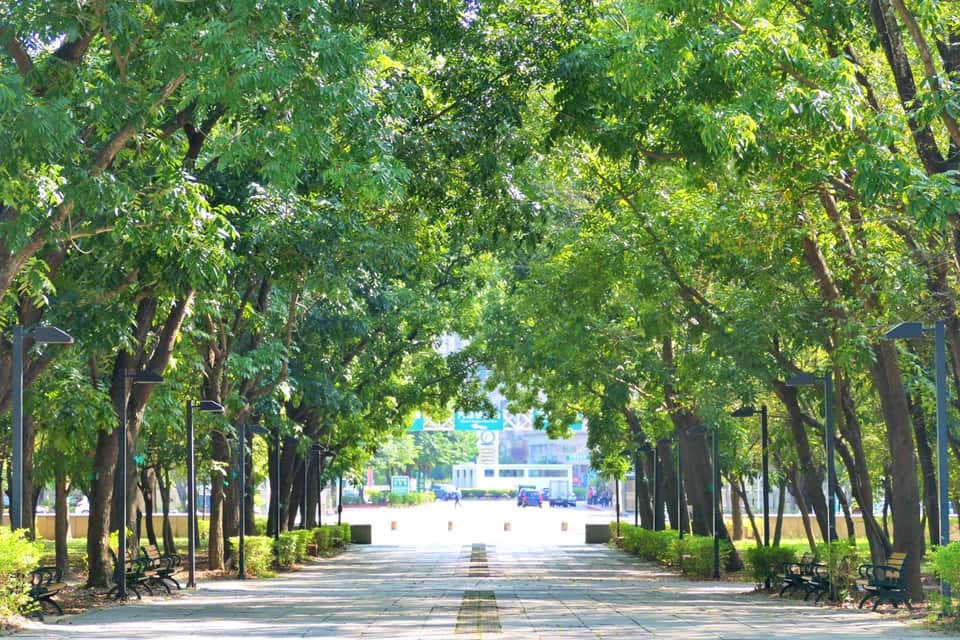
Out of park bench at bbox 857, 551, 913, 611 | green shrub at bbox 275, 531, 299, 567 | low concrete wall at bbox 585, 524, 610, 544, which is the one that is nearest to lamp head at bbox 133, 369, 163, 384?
park bench at bbox 857, 551, 913, 611

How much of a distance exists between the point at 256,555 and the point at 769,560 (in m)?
11.9

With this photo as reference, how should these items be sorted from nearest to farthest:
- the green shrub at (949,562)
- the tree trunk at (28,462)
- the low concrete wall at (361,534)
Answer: the green shrub at (949,562) → the tree trunk at (28,462) → the low concrete wall at (361,534)

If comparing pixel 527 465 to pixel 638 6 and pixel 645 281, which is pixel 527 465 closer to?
pixel 645 281

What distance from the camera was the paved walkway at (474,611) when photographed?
17.8 meters

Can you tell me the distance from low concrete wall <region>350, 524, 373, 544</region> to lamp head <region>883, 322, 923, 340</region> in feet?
135

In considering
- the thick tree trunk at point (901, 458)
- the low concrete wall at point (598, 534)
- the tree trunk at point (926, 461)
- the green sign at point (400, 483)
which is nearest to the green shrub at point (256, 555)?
the tree trunk at point (926, 461)

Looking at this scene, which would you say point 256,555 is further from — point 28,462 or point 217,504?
point 28,462

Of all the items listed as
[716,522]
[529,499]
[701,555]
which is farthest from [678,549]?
[529,499]

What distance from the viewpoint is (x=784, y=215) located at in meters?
20.6

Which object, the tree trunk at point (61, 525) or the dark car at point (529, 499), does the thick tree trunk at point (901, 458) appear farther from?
the dark car at point (529, 499)

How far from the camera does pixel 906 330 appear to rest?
18875mm

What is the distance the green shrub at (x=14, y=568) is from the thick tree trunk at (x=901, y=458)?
1231 cm

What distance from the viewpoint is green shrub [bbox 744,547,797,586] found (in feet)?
87.4

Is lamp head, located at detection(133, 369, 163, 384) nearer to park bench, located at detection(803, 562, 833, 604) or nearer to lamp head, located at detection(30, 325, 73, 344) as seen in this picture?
lamp head, located at detection(30, 325, 73, 344)
